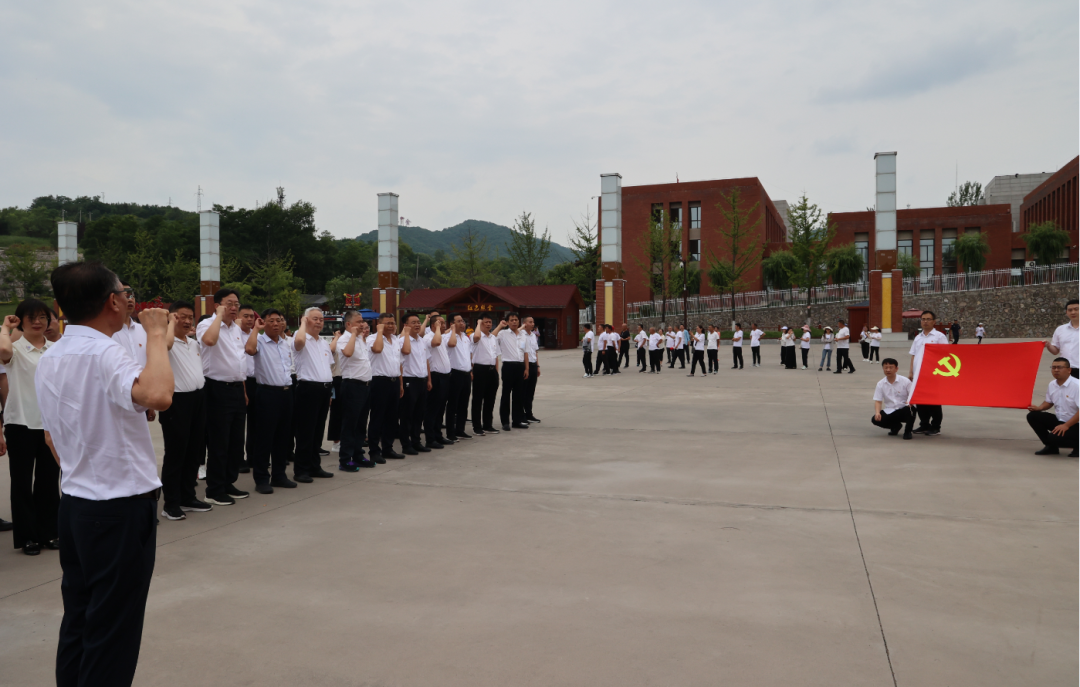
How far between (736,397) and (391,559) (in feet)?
40.1

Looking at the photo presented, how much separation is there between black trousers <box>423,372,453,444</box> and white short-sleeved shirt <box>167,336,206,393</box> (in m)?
3.79

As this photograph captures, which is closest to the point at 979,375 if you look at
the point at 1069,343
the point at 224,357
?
the point at 1069,343

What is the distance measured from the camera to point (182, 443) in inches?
241

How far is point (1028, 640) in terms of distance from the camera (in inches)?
143

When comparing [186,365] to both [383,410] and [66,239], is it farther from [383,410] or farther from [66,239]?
[66,239]

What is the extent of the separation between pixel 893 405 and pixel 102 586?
33.6ft

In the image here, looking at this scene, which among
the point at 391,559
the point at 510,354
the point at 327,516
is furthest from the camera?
the point at 510,354

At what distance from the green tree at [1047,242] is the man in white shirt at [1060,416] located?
50176 millimetres

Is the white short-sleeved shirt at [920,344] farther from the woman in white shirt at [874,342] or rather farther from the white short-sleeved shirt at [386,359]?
the woman in white shirt at [874,342]

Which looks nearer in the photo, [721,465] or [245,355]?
[245,355]

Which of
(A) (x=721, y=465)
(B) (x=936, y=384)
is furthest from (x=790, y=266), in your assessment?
(A) (x=721, y=465)

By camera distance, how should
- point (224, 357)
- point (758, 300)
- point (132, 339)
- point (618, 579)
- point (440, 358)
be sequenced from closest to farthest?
point (618, 579) → point (132, 339) → point (224, 357) → point (440, 358) → point (758, 300)

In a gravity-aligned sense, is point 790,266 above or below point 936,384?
above

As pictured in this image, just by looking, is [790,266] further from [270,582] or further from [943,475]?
[270,582]
